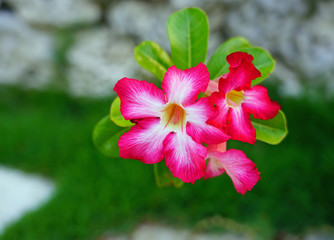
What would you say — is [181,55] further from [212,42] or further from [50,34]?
[50,34]

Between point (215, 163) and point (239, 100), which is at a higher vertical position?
point (239, 100)

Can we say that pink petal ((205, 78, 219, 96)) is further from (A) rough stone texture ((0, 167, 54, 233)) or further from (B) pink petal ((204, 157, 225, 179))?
(A) rough stone texture ((0, 167, 54, 233))

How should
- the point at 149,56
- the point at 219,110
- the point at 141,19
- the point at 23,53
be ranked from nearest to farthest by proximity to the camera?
1. the point at 219,110
2. the point at 149,56
3. the point at 141,19
4. the point at 23,53

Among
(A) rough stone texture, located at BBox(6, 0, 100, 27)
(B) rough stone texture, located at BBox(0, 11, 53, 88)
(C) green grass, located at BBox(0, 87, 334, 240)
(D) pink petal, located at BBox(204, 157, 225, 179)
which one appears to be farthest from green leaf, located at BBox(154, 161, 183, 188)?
(B) rough stone texture, located at BBox(0, 11, 53, 88)

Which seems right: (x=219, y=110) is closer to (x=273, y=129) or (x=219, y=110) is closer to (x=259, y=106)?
(x=259, y=106)

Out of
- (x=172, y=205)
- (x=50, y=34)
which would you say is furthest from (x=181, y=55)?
(x=50, y=34)

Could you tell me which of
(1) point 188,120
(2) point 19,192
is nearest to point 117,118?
(1) point 188,120

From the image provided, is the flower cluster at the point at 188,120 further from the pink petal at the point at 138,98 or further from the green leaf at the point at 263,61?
the green leaf at the point at 263,61
